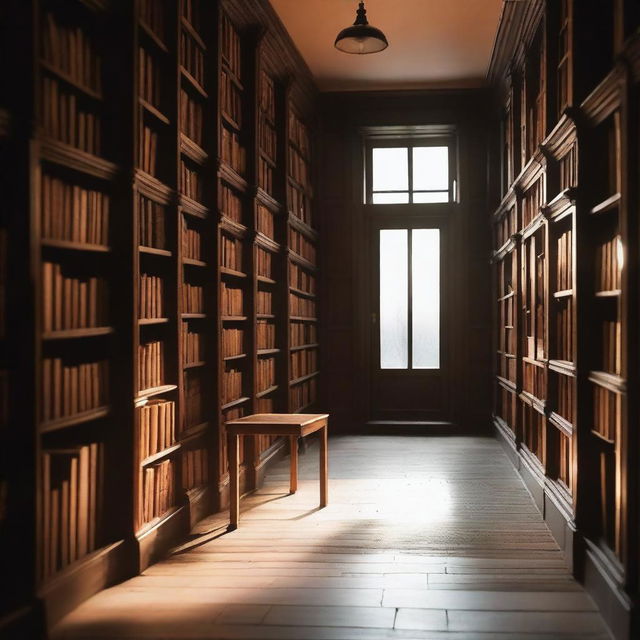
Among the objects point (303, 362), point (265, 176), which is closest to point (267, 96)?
point (265, 176)

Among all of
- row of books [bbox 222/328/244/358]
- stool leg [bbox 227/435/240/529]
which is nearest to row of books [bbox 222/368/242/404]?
row of books [bbox 222/328/244/358]

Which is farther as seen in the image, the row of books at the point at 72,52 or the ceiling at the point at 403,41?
the ceiling at the point at 403,41

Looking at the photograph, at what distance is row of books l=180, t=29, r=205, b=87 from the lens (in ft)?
15.2

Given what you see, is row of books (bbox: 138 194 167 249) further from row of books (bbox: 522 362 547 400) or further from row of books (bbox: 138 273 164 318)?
row of books (bbox: 522 362 547 400)

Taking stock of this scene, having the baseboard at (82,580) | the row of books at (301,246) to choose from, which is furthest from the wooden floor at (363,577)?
the row of books at (301,246)

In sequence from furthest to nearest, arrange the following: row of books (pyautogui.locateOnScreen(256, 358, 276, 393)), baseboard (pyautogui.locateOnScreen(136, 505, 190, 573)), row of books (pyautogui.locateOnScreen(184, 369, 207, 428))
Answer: row of books (pyautogui.locateOnScreen(256, 358, 276, 393)) → row of books (pyautogui.locateOnScreen(184, 369, 207, 428)) → baseboard (pyautogui.locateOnScreen(136, 505, 190, 573))

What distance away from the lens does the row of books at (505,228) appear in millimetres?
6839

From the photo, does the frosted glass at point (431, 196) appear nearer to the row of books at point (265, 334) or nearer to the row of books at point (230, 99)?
the row of books at point (265, 334)

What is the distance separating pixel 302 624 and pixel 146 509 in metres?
1.26

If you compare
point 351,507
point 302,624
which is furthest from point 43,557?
point 351,507

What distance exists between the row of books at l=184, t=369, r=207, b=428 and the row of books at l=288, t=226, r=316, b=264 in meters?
2.68

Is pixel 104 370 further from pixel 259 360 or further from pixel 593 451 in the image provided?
pixel 259 360

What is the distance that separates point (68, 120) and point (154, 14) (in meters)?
1.28

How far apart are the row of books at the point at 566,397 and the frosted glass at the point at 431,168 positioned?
472 cm
